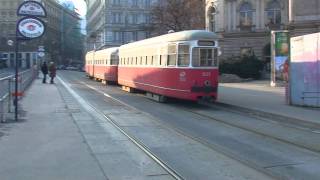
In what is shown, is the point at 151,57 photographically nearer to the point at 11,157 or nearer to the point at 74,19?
the point at 11,157

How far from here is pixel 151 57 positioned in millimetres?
27734

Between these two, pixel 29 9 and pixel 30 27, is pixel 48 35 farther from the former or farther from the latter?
pixel 30 27

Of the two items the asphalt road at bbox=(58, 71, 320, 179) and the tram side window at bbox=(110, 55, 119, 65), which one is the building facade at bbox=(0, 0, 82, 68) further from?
the asphalt road at bbox=(58, 71, 320, 179)

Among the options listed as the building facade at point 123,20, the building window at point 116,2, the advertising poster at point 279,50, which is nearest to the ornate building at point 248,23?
the advertising poster at point 279,50

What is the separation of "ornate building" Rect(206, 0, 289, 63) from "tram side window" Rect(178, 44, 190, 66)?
4305 cm

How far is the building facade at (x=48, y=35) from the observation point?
285 ft

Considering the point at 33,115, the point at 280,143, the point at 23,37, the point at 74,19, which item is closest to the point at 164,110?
the point at 33,115

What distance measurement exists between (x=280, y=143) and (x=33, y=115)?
9.35m

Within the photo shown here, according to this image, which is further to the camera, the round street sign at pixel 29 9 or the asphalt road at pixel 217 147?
the round street sign at pixel 29 9

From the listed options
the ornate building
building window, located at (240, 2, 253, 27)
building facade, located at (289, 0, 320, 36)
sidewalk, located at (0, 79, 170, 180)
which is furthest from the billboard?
building window, located at (240, 2, 253, 27)

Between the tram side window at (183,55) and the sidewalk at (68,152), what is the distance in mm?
6038

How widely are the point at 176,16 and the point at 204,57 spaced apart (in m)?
51.4

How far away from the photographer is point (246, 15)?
69688 millimetres

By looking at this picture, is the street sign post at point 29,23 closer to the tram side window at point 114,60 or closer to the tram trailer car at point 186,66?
the tram trailer car at point 186,66
